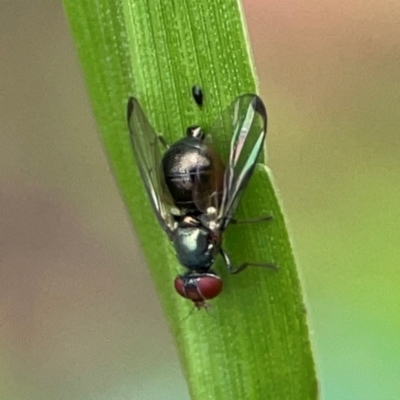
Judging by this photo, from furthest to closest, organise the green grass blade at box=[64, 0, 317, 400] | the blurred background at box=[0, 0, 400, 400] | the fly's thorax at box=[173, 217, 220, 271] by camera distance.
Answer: the blurred background at box=[0, 0, 400, 400]
the fly's thorax at box=[173, 217, 220, 271]
the green grass blade at box=[64, 0, 317, 400]

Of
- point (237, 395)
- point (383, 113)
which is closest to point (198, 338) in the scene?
point (237, 395)

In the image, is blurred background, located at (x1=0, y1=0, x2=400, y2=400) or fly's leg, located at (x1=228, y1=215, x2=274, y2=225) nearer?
fly's leg, located at (x1=228, y1=215, x2=274, y2=225)

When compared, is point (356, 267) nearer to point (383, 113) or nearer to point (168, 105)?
point (383, 113)

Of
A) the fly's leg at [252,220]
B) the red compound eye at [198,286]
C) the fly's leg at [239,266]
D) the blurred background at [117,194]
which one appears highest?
the fly's leg at [252,220]

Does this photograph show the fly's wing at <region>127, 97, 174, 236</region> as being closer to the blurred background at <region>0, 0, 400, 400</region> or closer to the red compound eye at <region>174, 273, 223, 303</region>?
the red compound eye at <region>174, 273, 223, 303</region>

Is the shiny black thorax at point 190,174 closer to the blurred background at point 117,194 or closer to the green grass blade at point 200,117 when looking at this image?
the green grass blade at point 200,117

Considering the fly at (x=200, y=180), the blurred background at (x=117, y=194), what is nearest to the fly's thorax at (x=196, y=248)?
the fly at (x=200, y=180)

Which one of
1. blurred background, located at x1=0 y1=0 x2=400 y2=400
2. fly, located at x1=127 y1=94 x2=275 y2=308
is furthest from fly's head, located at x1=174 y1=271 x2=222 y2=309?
blurred background, located at x1=0 y1=0 x2=400 y2=400
